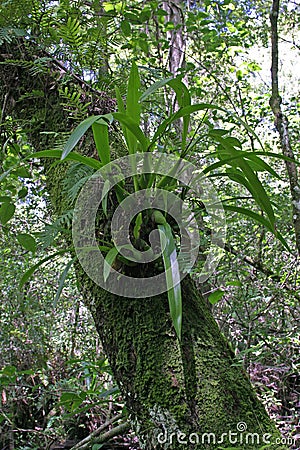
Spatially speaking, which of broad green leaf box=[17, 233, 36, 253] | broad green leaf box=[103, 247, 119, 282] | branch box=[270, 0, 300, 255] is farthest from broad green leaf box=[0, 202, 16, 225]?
branch box=[270, 0, 300, 255]

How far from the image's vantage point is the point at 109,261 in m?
0.79

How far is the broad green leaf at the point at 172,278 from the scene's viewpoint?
65 centimetres

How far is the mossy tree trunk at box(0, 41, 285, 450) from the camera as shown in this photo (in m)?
0.65

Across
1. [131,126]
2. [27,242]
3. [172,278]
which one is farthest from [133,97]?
[27,242]

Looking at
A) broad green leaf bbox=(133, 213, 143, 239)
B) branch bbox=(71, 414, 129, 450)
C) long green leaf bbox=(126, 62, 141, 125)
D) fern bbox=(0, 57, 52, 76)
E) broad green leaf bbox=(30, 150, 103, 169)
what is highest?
fern bbox=(0, 57, 52, 76)

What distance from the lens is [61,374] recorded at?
3.16 m

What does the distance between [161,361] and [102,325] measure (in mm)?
184

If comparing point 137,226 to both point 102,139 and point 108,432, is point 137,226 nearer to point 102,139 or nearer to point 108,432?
point 102,139

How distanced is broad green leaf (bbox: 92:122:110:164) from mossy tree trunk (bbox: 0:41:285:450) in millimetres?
296

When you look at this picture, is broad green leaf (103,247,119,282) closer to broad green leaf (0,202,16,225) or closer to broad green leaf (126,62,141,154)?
broad green leaf (126,62,141,154)

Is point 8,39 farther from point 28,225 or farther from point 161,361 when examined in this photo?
point 28,225

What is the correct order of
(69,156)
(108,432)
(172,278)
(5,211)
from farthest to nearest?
(108,432)
(5,211)
(69,156)
(172,278)

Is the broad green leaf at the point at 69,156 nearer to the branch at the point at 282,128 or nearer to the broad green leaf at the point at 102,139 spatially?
the broad green leaf at the point at 102,139

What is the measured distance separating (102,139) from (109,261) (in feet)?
0.82
